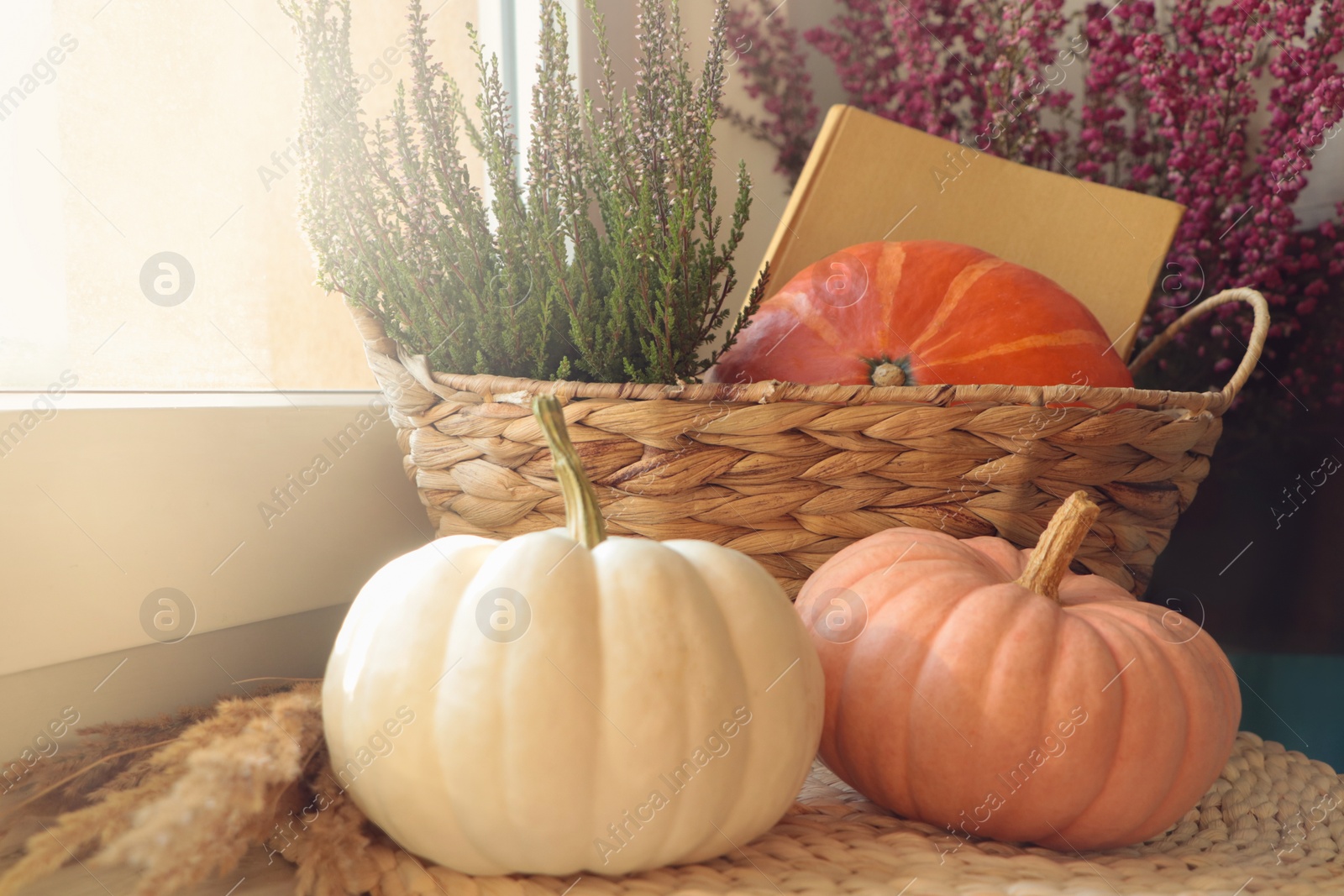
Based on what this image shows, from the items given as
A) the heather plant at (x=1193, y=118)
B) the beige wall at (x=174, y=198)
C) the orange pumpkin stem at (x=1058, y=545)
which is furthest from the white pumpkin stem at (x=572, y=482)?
the heather plant at (x=1193, y=118)

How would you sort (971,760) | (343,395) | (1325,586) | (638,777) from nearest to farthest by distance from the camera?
(638,777)
(971,760)
(343,395)
(1325,586)

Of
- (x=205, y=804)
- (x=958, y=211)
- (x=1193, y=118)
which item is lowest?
(x=205, y=804)

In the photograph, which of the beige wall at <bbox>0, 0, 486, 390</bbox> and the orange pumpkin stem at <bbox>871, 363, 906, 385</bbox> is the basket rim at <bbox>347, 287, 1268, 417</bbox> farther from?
the beige wall at <bbox>0, 0, 486, 390</bbox>

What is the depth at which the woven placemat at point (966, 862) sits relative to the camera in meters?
0.57

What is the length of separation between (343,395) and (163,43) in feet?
1.27

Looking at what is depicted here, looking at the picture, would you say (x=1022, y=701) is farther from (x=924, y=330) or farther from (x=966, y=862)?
(x=924, y=330)

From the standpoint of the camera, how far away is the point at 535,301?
0.84m

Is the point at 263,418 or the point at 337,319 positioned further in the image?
the point at 337,319

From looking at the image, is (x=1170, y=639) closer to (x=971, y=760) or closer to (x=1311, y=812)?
Result: (x=971, y=760)

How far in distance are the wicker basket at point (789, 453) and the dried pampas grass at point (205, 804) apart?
0.86ft

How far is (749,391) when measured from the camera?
79cm

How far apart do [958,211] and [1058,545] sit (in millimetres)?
618

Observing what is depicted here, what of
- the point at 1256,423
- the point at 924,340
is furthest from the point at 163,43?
the point at 1256,423

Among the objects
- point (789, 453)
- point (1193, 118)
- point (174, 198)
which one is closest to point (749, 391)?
point (789, 453)
